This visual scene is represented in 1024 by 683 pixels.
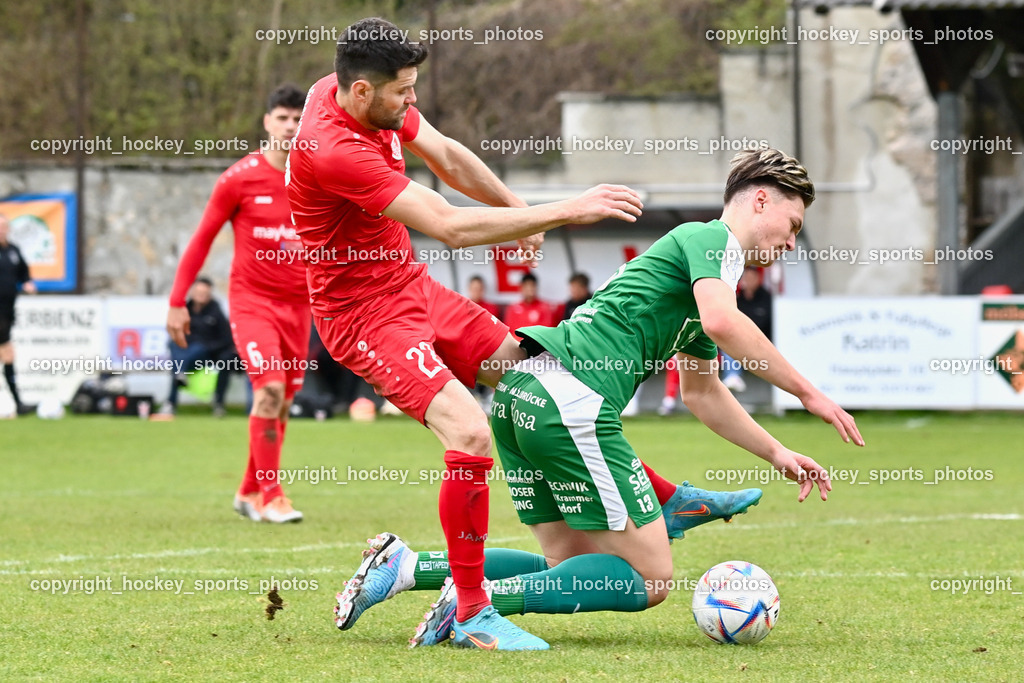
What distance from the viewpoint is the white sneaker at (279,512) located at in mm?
7711

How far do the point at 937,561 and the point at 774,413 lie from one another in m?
10.6

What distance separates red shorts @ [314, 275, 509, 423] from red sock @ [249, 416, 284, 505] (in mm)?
2930

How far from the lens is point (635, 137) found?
2077cm

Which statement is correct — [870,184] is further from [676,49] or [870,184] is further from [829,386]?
[829,386]

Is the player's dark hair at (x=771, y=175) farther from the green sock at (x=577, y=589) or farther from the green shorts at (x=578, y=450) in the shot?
the green sock at (x=577, y=589)

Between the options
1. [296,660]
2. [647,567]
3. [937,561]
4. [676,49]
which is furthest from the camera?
[676,49]

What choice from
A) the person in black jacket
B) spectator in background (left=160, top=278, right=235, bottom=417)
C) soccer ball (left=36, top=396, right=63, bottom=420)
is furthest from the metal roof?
soccer ball (left=36, top=396, right=63, bottom=420)

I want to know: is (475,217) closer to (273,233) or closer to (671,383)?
(273,233)

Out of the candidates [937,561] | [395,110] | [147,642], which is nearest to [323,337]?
[395,110]

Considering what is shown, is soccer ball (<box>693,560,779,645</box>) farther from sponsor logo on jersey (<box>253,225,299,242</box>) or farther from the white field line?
sponsor logo on jersey (<box>253,225,299,242</box>)

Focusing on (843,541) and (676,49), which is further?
(676,49)

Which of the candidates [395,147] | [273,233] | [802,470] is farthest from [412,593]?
[273,233]

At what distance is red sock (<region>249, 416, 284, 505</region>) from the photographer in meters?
7.73

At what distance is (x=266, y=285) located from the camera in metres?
7.92
